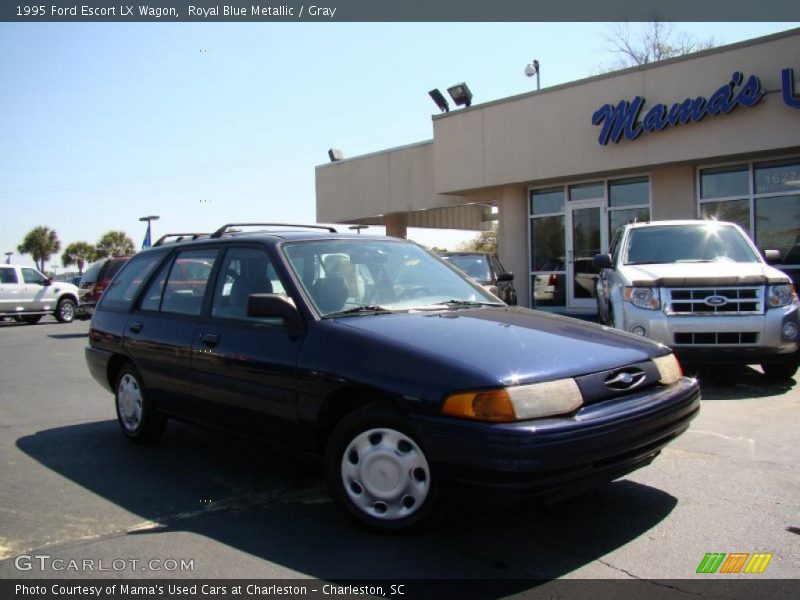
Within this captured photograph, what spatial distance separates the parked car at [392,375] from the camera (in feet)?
10.1

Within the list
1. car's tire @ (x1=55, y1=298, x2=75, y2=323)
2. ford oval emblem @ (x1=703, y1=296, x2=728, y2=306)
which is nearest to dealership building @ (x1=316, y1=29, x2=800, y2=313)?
ford oval emblem @ (x1=703, y1=296, x2=728, y2=306)

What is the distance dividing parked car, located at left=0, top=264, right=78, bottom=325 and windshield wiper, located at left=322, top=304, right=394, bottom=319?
757 inches

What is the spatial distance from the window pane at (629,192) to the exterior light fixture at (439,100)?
5611mm

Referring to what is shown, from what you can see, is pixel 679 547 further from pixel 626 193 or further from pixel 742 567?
pixel 626 193

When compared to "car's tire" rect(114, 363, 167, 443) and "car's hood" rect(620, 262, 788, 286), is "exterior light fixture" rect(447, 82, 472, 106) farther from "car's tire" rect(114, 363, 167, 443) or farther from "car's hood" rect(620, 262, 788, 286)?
"car's tire" rect(114, 363, 167, 443)

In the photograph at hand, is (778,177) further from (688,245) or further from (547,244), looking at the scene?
(688,245)

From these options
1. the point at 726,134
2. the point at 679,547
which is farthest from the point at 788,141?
the point at 679,547

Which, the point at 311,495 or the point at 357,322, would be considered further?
the point at 311,495

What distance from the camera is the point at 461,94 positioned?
59.0ft

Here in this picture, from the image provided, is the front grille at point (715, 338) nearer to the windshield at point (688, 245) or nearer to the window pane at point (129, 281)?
the windshield at point (688, 245)

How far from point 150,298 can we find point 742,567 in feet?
14.1

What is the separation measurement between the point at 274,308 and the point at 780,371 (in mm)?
5829

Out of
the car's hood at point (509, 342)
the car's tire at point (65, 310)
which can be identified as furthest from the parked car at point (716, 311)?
the car's tire at point (65, 310)

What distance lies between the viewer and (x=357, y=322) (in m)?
3.78
